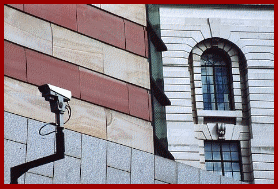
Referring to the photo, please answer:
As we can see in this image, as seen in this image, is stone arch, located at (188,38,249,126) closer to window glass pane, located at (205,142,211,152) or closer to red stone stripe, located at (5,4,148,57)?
window glass pane, located at (205,142,211,152)

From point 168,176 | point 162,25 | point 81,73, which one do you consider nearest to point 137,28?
point 81,73

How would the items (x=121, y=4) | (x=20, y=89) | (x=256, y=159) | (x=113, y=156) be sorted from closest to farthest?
(x=20, y=89)
(x=113, y=156)
(x=121, y=4)
(x=256, y=159)

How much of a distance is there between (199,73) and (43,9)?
18.6 metres

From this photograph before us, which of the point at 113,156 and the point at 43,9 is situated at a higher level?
the point at 43,9

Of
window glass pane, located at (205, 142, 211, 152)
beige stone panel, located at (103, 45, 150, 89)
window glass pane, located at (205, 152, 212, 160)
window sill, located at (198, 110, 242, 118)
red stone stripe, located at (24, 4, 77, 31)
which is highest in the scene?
window sill, located at (198, 110, 242, 118)

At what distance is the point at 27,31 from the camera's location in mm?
17922

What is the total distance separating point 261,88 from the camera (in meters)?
36.4

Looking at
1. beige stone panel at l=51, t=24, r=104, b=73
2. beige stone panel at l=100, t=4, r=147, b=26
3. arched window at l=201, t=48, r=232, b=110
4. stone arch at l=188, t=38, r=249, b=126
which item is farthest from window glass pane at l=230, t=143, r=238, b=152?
beige stone panel at l=51, t=24, r=104, b=73

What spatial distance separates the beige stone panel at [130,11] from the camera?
20125mm

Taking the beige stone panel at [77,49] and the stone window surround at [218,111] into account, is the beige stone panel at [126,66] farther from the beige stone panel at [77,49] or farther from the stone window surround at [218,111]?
the stone window surround at [218,111]

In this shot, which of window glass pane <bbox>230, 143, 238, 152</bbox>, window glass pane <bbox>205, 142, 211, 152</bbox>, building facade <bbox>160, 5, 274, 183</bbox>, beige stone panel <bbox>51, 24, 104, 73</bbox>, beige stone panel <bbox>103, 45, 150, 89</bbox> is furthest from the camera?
window glass pane <bbox>230, 143, 238, 152</bbox>

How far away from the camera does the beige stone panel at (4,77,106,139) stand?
16.9m

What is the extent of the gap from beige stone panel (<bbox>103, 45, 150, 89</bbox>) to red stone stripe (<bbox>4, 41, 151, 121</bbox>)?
17cm

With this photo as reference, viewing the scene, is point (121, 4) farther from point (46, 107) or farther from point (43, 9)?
point (46, 107)
